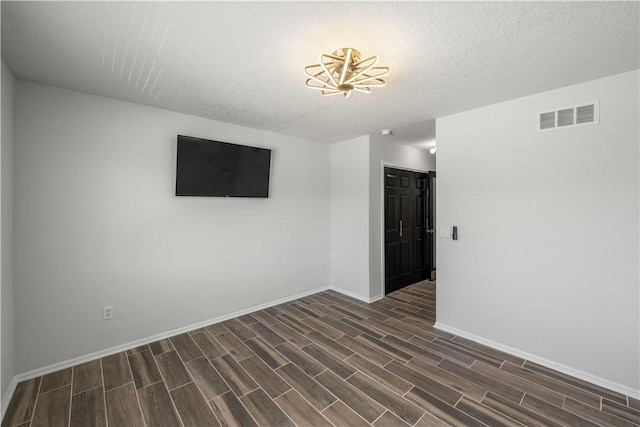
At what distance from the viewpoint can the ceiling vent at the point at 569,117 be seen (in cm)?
217

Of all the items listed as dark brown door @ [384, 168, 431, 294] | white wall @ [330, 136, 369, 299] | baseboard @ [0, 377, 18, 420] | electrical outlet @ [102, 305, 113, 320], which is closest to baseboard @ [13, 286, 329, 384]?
baseboard @ [0, 377, 18, 420]

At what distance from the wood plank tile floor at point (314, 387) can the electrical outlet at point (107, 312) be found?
38cm

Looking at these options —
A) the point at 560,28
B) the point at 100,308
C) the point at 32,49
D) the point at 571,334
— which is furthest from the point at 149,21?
the point at 571,334

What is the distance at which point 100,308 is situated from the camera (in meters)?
2.54

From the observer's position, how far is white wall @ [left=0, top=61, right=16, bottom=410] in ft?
6.14

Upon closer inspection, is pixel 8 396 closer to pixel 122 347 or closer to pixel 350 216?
pixel 122 347

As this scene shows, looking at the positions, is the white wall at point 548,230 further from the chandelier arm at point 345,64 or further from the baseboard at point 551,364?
the chandelier arm at point 345,64

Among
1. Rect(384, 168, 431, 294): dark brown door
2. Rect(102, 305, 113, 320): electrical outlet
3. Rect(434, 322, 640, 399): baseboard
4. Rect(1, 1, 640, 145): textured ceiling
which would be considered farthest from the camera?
Rect(384, 168, 431, 294): dark brown door

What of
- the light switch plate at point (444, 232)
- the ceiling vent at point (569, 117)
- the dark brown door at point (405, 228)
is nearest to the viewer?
the ceiling vent at point (569, 117)

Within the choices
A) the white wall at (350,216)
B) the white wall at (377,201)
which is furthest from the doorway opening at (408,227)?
the white wall at (350,216)

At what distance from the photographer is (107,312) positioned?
2.57 metres

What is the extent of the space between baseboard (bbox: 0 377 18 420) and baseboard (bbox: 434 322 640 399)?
380 centimetres

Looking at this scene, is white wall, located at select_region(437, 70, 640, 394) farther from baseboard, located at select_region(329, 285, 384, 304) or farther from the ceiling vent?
baseboard, located at select_region(329, 285, 384, 304)

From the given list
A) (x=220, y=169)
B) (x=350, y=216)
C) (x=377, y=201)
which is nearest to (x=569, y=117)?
(x=377, y=201)
